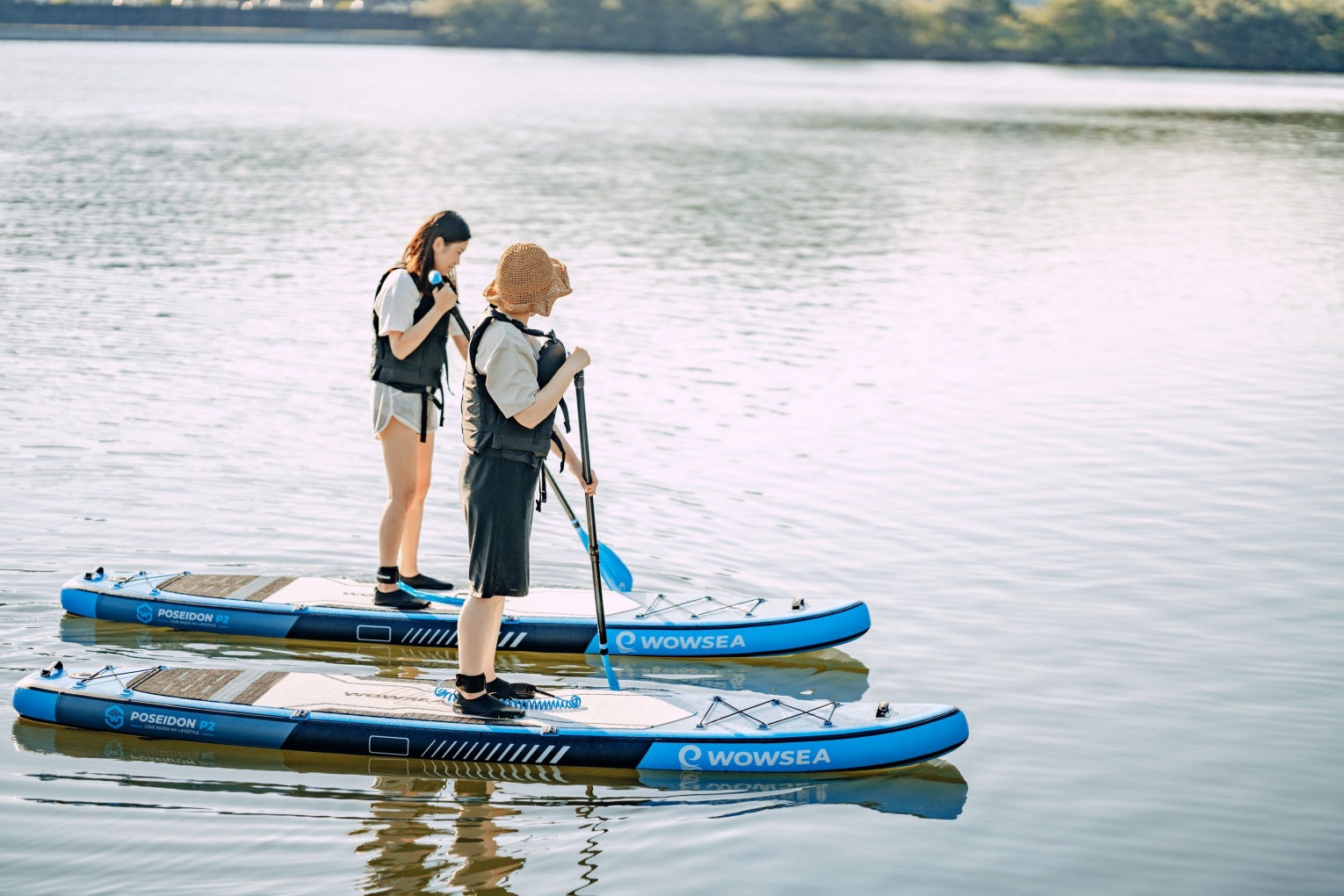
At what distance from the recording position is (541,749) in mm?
7289

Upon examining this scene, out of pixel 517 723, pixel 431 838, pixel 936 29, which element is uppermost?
pixel 936 29

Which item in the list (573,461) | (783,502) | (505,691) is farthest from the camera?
(783,502)

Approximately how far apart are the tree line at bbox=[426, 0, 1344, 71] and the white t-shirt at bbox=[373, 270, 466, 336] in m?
105

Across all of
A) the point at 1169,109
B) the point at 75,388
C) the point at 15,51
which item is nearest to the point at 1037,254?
the point at 75,388

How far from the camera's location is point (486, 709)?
291 inches

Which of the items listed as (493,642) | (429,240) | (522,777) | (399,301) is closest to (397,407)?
(399,301)

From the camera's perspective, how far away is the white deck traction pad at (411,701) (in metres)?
7.45

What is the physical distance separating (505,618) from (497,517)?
1.94m

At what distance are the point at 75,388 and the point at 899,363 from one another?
28.7ft

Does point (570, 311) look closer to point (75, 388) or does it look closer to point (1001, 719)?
point (75, 388)

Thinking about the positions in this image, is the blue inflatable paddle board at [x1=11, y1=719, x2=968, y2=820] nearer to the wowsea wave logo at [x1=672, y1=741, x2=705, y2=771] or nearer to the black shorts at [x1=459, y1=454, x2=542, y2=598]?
the wowsea wave logo at [x1=672, y1=741, x2=705, y2=771]

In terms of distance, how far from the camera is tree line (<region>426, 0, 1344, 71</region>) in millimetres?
102250

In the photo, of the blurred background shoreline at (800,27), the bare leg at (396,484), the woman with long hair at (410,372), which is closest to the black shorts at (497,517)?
the woman with long hair at (410,372)

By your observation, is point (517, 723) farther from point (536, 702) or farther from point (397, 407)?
point (397, 407)
